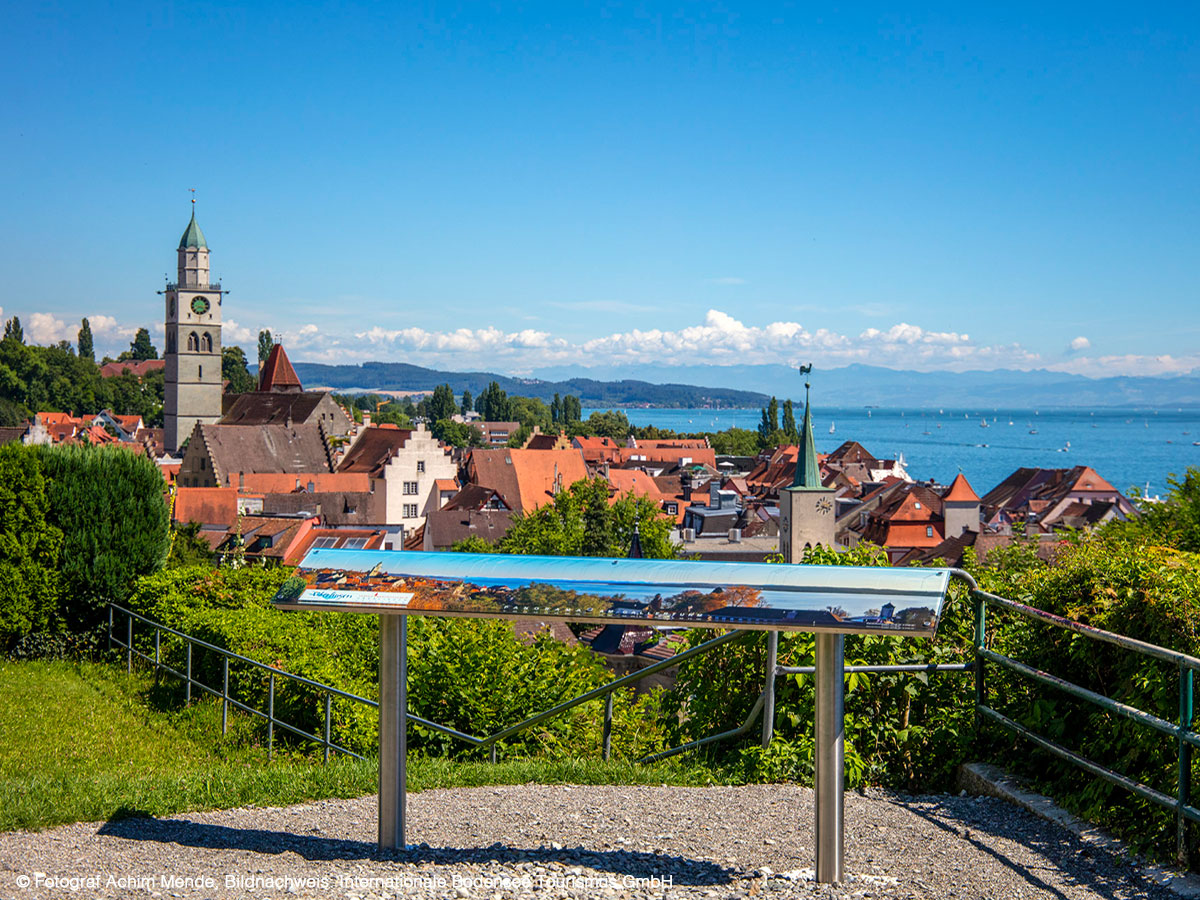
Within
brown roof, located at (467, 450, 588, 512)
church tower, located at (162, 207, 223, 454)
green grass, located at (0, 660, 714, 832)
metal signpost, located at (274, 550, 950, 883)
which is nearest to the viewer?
metal signpost, located at (274, 550, 950, 883)

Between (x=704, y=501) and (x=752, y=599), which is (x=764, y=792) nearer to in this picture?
(x=752, y=599)

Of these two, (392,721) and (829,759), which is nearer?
(829,759)

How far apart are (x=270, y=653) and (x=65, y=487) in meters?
4.15

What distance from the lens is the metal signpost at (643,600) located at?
12.0ft

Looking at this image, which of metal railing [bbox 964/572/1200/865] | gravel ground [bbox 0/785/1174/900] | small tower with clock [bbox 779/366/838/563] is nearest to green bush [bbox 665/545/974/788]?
gravel ground [bbox 0/785/1174/900]

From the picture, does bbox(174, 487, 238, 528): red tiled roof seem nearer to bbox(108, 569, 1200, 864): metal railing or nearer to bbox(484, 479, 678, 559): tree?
bbox(484, 479, 678, 559): tree

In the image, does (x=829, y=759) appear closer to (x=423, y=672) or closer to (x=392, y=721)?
(x=392, y=721)

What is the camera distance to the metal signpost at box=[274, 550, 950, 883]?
367 cm

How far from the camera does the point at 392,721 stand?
442cm

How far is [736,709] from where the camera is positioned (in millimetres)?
6305

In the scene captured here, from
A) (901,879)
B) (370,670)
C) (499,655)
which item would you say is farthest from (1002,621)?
(370,670)

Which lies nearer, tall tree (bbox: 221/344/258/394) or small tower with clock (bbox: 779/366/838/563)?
small tower with clock (bbox: 779/366/838/563)

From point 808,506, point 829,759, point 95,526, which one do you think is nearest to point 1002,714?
point 829,759

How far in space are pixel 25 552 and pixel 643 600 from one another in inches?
397
